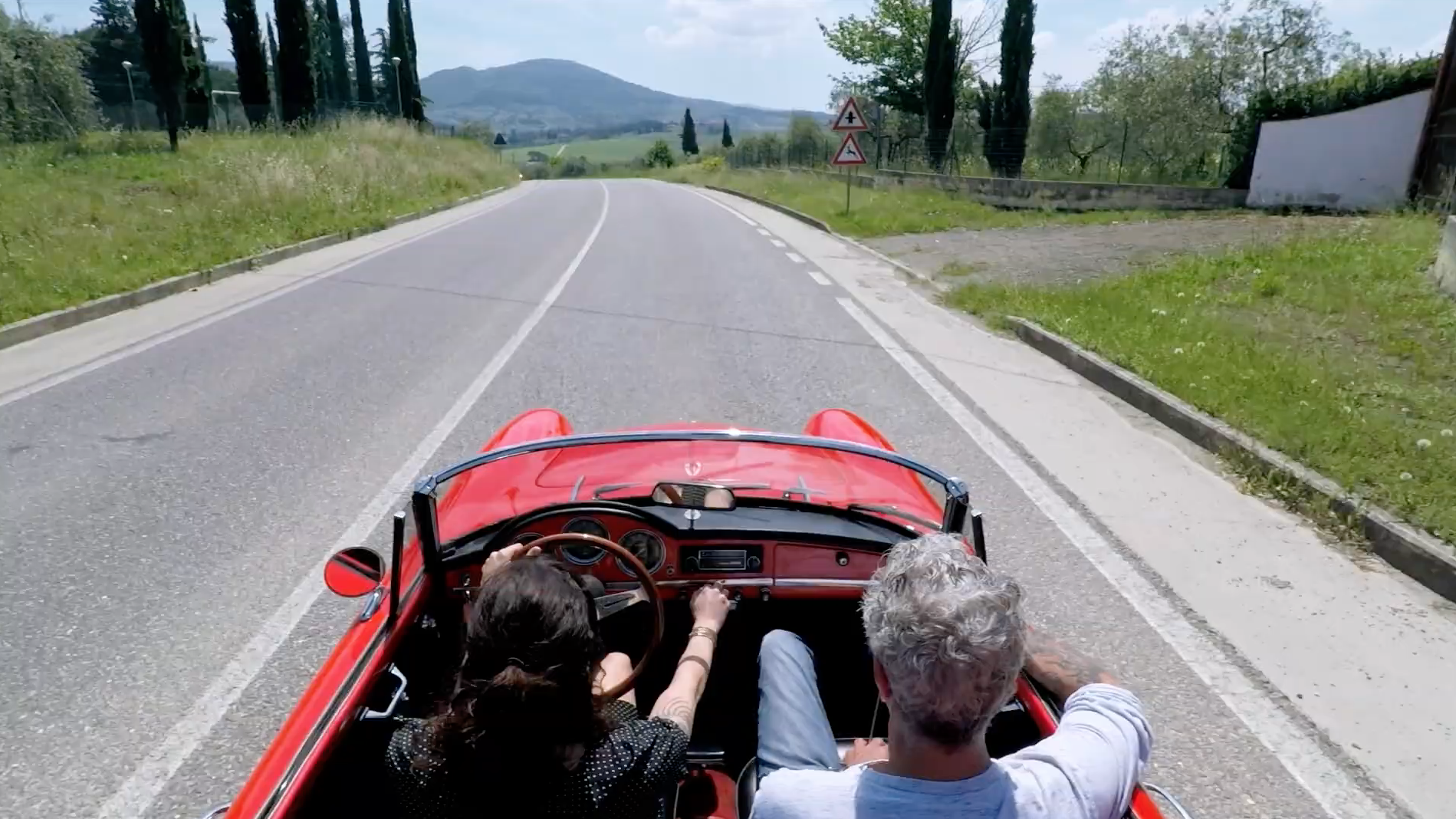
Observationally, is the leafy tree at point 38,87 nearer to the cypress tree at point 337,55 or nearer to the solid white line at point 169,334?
the solid white line at point 169,334

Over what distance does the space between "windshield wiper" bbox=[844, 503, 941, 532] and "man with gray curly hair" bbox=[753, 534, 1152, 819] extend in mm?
1043

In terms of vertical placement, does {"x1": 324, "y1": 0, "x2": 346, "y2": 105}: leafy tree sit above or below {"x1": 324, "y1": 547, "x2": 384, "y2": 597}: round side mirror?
above

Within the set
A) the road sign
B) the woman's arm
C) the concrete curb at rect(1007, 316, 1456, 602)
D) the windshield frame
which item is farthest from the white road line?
the woman's arm

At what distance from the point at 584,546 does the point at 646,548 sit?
0.62 feet

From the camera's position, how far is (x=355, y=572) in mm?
2646

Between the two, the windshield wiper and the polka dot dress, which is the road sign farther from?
the polka dot dress

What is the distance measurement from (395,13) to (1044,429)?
2168 inches

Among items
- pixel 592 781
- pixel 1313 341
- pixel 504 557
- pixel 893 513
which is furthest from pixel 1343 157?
pixel 592 781

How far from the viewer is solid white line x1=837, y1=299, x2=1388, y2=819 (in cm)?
303

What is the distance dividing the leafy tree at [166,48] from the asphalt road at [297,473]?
1390 centimetres

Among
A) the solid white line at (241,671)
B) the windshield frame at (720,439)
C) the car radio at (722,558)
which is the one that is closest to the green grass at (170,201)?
the solid white line at (241,671)

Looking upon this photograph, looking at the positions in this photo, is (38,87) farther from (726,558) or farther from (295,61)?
(726,558)

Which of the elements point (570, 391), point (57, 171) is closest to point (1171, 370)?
point (570, 391)

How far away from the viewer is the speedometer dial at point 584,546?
2641mm
